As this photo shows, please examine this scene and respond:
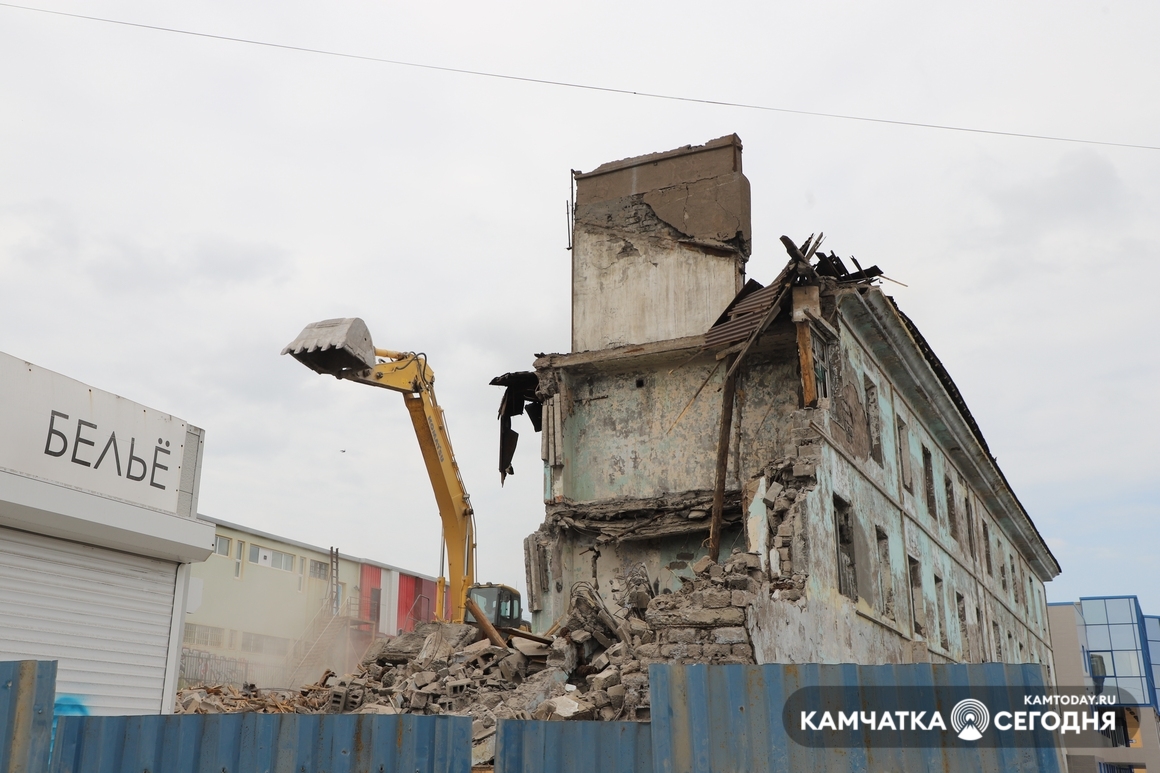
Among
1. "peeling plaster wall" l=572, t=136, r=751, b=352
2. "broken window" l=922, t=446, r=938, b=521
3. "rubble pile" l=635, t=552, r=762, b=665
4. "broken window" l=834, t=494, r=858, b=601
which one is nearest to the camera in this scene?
"rubble pile" l=635, t=552, r=762, b=665

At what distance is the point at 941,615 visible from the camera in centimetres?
1894

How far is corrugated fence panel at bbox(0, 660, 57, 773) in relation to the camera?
16.6 feet

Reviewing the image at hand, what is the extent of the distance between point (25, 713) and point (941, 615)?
17.3m

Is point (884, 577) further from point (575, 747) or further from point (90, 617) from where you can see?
point (90, 617)

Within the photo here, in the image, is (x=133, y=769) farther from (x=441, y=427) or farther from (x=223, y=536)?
(x=223, y=536)

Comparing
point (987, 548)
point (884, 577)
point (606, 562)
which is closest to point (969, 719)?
point (884, 577)

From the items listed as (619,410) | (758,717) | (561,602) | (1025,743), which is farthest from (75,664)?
(619,410)

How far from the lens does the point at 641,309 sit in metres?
18.1

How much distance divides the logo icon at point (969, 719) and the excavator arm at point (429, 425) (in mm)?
15027

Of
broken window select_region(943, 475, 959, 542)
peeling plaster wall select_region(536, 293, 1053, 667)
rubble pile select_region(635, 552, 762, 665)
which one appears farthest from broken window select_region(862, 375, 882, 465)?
rubble pile select_region(635, 552, 762, 665)

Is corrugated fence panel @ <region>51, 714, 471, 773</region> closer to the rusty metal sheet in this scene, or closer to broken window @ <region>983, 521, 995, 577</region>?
the rusty metal sheet

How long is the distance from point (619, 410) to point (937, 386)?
6922 millimetres

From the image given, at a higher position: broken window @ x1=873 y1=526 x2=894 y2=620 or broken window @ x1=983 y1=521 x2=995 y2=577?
broken window @ x1=983 y1=521 x2=995 y2=577

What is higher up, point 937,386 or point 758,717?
point 937,386
